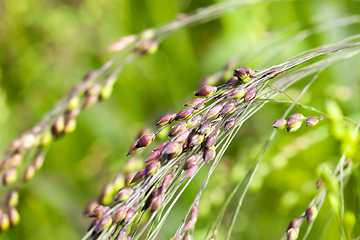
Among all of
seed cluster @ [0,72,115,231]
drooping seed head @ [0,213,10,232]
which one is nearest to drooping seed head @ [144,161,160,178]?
seed cluster @ [0,72,115,231]

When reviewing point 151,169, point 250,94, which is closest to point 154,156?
point 151,169

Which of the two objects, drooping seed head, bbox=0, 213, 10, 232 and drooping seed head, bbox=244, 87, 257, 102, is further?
drooping seed head, bbox=0, 213, 10, 232

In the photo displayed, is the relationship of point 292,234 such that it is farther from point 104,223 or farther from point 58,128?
point 58,128

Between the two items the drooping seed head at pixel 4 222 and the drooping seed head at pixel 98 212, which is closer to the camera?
the drooping seed head at pixel 98 212

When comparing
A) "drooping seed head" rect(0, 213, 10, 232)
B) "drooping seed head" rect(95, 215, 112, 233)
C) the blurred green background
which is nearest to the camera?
"drooping seed head" rect(95, 215, 112, 233)

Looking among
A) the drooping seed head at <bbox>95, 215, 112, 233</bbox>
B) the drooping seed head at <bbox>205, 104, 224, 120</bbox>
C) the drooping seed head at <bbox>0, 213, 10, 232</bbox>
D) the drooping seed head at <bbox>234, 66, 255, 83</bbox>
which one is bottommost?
the drooping seed head at <bbox>95, 215, 112, 233</bbox>

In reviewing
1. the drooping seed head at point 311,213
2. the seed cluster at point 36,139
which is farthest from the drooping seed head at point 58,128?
the drooping seed head at point 311,213

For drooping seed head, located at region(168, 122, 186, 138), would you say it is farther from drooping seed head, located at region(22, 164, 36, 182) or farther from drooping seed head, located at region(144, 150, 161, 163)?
drooping seed head, located at region(22, 164, 36, 182)

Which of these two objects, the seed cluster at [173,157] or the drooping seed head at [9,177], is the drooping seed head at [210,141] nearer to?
the seed cluster at [173,157]
